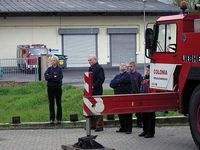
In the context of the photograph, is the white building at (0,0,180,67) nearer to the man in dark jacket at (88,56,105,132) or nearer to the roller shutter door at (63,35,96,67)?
the roller shutter door at (63,35,96,67)

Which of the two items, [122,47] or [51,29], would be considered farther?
[122,47]

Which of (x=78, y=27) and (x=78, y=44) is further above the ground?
(x=78, y=27)

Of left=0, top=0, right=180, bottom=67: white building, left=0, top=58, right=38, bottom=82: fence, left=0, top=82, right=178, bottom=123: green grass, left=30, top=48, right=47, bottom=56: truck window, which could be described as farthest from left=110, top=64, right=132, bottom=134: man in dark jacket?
left=0, top=0, right=180, bottom=67: white building

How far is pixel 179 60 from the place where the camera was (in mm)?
11344

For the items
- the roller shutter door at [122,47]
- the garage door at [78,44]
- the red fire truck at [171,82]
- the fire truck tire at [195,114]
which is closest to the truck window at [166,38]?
the red fire truck at [171,82]

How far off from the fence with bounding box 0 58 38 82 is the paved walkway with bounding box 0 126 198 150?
39.9 ft

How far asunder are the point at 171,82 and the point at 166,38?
1040mm

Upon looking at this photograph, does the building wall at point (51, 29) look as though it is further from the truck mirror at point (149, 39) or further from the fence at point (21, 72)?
the truck mirror at point (149, 39)

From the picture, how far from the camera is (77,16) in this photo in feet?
156

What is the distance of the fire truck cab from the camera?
35.5 feet

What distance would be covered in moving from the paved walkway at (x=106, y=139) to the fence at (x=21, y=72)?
39.9 ft

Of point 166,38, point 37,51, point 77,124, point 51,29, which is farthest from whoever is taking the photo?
point 51,29

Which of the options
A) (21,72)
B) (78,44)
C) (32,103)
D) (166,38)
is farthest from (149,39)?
(78,44)

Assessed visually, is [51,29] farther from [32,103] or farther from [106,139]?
[106,139]
